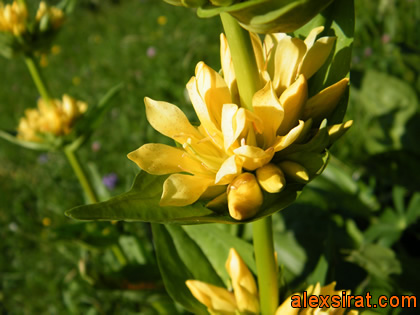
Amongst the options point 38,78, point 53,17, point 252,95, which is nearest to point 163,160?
point 252,95

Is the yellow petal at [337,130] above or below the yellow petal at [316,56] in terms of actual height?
below

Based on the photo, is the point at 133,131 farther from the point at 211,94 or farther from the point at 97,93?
the point at 211,94

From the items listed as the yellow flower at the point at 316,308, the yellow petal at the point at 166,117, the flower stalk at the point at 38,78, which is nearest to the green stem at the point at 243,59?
the yellow petal at the point at 166,117

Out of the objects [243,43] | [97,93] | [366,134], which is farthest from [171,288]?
[97,93]

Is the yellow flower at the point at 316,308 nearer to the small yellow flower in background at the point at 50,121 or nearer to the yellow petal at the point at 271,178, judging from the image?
the yellow petal at the point at 271,178

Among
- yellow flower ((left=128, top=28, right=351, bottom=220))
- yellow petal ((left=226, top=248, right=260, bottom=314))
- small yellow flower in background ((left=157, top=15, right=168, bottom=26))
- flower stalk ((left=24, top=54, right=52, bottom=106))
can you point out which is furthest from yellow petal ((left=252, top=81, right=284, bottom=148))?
small yellow flower in background ((left=157, top=15, right=168, bottom=26))
